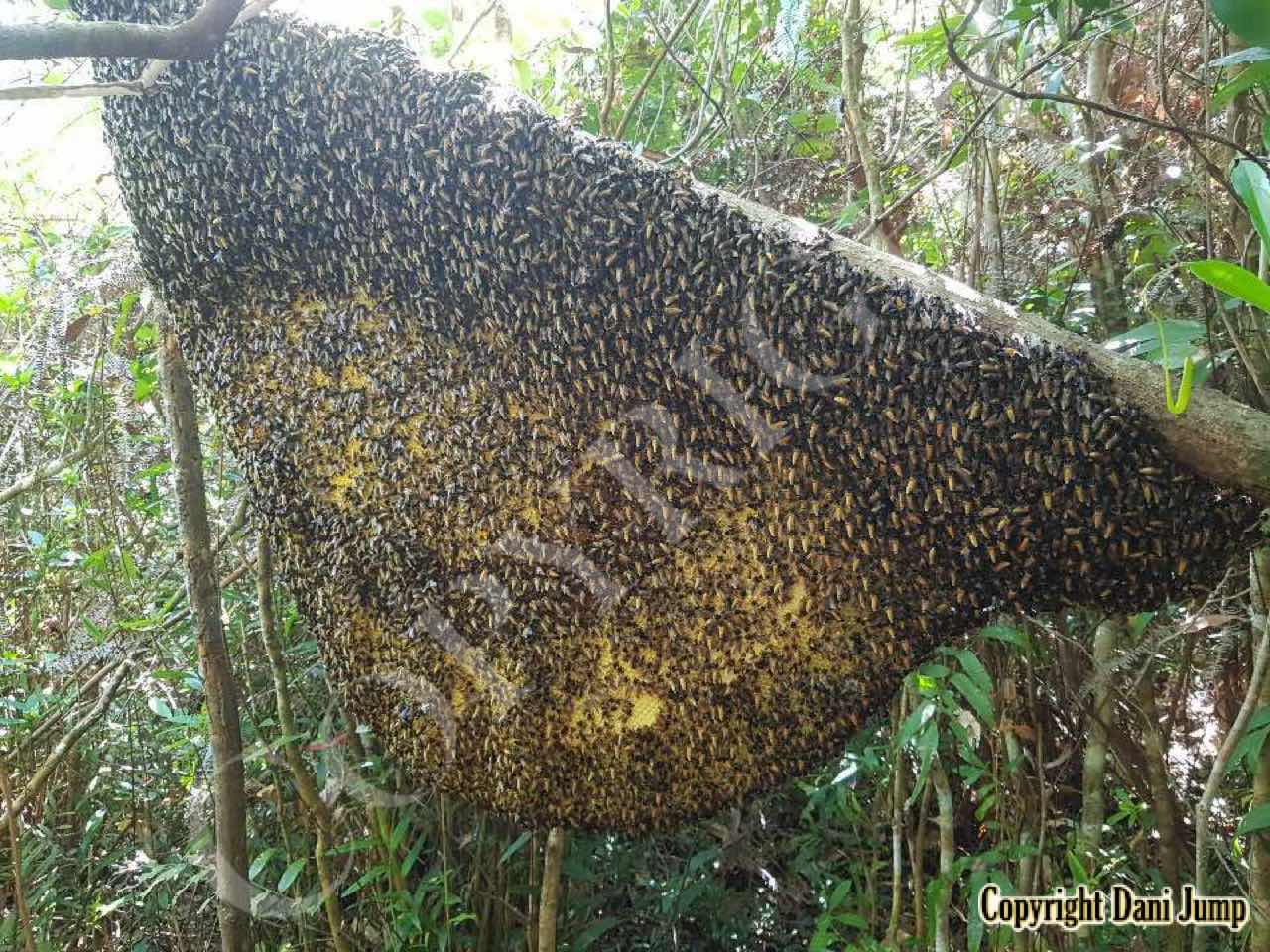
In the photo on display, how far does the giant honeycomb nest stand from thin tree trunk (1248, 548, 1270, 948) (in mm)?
529

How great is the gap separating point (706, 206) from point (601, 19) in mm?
1905

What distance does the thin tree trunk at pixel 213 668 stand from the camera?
2.23 m

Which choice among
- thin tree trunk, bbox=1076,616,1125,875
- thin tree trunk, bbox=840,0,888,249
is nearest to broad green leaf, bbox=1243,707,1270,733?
thin tree trunk, bbox=1076,616,1125,875

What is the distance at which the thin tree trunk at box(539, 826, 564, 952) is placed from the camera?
7.26 feet

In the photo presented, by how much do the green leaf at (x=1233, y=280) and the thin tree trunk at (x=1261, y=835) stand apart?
38.4 inches

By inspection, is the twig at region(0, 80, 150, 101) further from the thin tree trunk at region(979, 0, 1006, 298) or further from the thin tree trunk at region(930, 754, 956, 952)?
the thin tree trunk at region(930, 754, 956, 952)

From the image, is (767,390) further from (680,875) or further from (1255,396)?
(680,875)

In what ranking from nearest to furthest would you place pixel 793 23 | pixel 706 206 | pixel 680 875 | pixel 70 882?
pixel 706 206 < pixel 793 23 < pixel 680 875 < pixel 70 882

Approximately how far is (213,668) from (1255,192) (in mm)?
2607

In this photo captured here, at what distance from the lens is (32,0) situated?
93.1 inches

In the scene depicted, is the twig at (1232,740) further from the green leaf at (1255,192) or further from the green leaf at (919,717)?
the green leaf at (1255,192)

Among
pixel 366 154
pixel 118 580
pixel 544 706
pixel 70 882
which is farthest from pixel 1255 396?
pixel 70 882

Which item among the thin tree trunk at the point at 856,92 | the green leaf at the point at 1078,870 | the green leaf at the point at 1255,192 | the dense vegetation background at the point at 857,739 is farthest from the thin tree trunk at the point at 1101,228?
the green leaf at the point at 1078,870

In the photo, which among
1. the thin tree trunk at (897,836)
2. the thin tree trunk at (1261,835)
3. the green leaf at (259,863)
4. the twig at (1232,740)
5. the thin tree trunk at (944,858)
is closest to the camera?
the twig at (1232,740)
